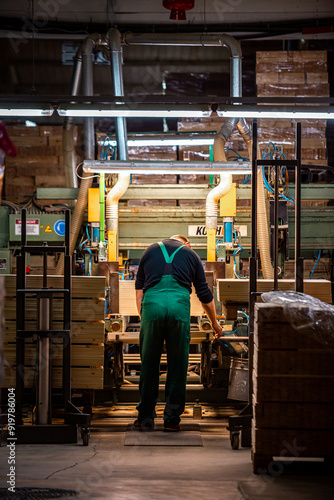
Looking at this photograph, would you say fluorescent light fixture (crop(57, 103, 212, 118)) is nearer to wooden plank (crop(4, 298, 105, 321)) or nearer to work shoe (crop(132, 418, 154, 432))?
wooden plank (crop(4, 298, 105, 321))

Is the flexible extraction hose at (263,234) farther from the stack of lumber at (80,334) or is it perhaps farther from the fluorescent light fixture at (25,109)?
the fluorescent light fixture at (25,109)

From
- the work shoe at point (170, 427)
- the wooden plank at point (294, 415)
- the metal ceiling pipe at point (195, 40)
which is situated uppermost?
the metal ceiling pipe at point (195, 40)

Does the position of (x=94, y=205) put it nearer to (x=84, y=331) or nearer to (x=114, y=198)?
(x=114, y=198)

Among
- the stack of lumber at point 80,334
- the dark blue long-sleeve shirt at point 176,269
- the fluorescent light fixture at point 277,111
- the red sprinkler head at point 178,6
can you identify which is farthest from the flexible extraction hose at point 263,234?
the red sprinkler head at point 178,6

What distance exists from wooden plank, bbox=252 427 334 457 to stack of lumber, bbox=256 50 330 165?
18.3 feet

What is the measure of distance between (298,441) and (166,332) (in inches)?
62.7

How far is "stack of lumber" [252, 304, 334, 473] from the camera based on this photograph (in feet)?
13.6

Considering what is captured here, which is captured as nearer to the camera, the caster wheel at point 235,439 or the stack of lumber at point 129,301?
the caster wheel at point 235,439

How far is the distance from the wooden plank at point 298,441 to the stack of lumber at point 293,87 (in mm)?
5564

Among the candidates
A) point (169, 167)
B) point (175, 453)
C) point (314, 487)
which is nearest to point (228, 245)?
point (169, 167)

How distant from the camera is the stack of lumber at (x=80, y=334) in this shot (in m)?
5.29

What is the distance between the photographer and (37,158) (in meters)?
9.55

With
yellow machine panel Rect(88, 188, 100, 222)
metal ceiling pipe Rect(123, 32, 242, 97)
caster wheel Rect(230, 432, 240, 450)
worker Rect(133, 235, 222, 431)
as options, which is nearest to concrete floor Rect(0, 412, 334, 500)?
caster wheel Rect(230, 432, 240, 450)

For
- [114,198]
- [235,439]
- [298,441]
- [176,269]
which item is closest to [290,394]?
[298,441]
